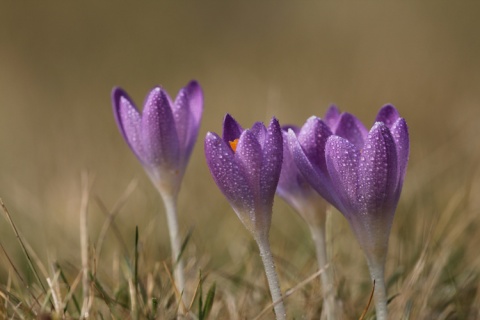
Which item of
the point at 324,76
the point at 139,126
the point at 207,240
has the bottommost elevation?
the point at 207,240

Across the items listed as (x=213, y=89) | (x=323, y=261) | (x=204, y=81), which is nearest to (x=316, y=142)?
(x=323, y=261)

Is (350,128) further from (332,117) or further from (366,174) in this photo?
(366,174)

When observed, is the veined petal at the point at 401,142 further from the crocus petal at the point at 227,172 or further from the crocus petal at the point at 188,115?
the crocus petal at the point at 188,115

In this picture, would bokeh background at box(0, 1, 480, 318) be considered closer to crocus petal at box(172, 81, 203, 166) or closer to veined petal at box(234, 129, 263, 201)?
crocus petal at box(172, 81, 203, 166)

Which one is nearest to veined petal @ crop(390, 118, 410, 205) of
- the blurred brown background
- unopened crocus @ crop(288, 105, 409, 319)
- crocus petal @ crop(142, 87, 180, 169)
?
unopened crocus @ crop(288, 105, 409, 319)

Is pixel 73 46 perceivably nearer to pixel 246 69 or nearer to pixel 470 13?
pixel 246 69

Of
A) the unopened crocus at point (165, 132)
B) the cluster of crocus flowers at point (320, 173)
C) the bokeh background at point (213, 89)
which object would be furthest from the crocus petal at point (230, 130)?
the bokeh background at point (213, 89)

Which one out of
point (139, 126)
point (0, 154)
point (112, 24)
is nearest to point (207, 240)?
point (139, 126)
